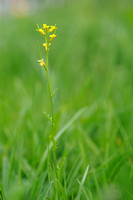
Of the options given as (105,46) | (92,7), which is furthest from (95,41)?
(92,7)

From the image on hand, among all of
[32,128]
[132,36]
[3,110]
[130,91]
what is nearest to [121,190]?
[32,128]

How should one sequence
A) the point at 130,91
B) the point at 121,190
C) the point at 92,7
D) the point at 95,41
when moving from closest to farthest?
the point at 121,190 → the point at 130,91 → the point at 95,41 → the point at 92,7

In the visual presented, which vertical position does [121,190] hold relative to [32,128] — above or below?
below

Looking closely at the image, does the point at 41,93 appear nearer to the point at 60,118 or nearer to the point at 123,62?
the point at 60,118

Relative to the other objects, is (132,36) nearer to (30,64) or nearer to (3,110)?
(30,64)

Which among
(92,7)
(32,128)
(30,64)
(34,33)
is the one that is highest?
(92,7)

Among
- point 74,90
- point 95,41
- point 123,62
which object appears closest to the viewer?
point 74,90

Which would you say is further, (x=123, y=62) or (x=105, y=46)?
(x=105, y=46)
